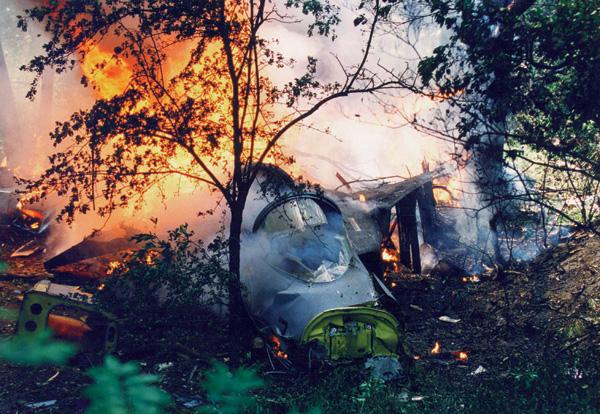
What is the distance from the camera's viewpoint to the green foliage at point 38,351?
1.29 meters

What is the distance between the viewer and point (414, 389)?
611cm

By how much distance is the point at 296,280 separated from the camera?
7383 mm

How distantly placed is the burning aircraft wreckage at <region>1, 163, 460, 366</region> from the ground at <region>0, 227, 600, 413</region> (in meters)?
0.40

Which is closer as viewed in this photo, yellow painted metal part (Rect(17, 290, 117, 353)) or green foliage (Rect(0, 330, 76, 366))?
green foliage (Rect(0, 330, 76, 366))

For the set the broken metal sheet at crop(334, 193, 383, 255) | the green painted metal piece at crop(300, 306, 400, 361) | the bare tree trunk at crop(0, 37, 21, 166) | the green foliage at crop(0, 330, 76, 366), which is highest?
the bare tree trunk at crop(0, 37, 21, 166)

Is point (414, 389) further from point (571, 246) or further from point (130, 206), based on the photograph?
point (130, 206)

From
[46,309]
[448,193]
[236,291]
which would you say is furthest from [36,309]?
[448,193]

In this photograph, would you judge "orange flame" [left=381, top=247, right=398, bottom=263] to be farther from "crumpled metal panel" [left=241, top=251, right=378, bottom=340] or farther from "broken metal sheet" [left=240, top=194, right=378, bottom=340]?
"crumpled metal panel" [left=241, top=251, right=378, bottom=340]

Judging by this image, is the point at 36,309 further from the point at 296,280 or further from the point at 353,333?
the point at 353,333

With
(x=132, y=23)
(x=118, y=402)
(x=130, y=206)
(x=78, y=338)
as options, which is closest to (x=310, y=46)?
(x=132, y=23)

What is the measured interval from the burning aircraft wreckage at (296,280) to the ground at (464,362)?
0.40m

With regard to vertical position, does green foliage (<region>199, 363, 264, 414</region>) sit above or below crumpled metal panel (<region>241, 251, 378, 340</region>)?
below

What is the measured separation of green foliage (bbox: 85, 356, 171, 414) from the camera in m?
1.41

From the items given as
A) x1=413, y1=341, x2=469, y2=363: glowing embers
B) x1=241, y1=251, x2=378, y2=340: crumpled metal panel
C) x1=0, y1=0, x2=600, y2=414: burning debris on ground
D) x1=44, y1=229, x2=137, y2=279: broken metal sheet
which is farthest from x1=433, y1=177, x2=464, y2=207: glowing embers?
x1=44, y1=229, x2=137, y2=279: broken metal sheet
